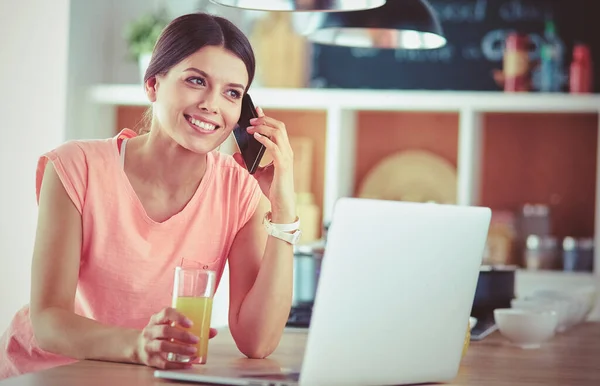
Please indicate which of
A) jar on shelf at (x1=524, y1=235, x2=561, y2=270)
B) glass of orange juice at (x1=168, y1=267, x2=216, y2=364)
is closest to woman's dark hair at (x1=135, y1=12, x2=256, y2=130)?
glass of orange juice at (x1=168, y1=267, x2=216, y2=364)

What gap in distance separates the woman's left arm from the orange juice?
209 millimetres

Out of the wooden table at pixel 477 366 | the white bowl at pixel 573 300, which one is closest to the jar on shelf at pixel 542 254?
the white bowl at pixel 573 300

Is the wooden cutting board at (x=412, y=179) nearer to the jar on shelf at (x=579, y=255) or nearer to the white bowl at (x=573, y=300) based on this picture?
the jar on shelf at (x=579, y=255)

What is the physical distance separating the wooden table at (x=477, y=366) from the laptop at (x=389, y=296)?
9cm

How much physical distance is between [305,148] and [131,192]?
2.36 m

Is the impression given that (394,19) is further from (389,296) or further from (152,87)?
(389,296)

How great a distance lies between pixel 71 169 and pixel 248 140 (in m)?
0.35

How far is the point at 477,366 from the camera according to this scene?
5.26 ft

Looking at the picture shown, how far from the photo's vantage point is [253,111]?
1849mm

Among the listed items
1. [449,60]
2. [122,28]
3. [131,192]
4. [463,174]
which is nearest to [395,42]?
[131,192]

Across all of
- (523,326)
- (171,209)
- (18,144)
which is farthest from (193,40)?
(18,144)

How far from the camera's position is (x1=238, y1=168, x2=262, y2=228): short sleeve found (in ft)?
6.26

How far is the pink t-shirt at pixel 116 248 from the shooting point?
1.79m

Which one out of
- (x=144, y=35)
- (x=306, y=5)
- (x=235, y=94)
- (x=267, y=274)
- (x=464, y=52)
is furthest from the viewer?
(x=464, y=52)
